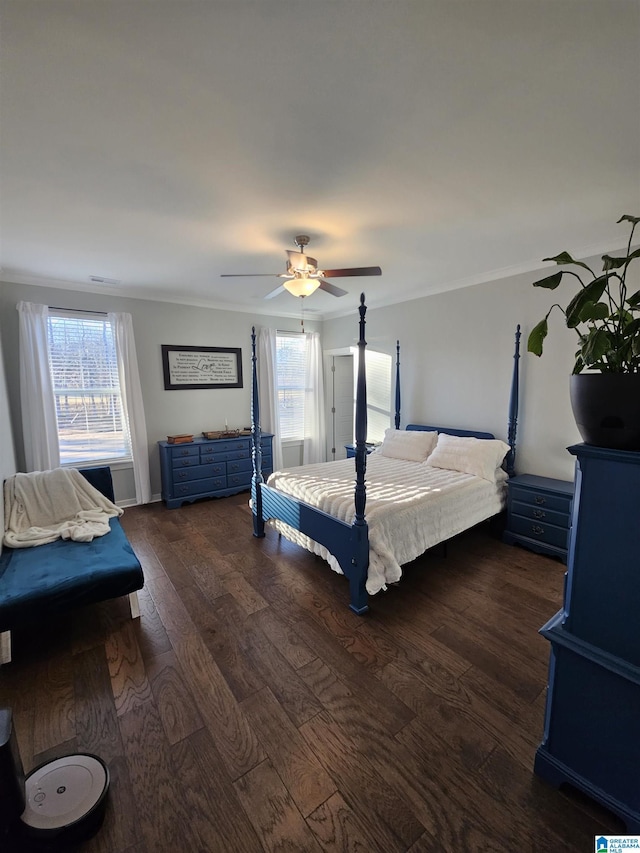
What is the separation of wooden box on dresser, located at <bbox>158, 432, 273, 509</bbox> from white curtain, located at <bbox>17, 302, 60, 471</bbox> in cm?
113

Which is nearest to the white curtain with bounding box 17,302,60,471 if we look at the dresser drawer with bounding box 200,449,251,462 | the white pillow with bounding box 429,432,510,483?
the dresser drawer with bounding box 200,449,251,462

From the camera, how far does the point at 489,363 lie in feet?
12.0

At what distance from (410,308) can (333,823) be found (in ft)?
14.7

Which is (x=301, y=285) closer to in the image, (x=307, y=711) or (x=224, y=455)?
(x=307, y=711)

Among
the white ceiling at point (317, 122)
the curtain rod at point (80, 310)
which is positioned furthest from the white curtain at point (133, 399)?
the white ceiling at point (317, 122)

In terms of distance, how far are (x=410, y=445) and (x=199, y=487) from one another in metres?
2.67

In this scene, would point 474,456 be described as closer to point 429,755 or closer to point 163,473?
point 429,755

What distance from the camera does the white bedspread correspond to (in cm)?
232

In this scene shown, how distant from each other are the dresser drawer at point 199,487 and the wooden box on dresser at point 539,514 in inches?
131

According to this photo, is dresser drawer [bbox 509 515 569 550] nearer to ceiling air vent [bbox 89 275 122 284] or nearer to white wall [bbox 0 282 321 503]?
white wall [bbox 0 282 321 503]

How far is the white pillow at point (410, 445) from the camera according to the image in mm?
3897

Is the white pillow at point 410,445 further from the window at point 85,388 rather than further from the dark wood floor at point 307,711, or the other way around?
the window at point 85,388

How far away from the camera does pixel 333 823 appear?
1.19 m

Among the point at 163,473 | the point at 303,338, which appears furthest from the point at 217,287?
the point at 163,473
